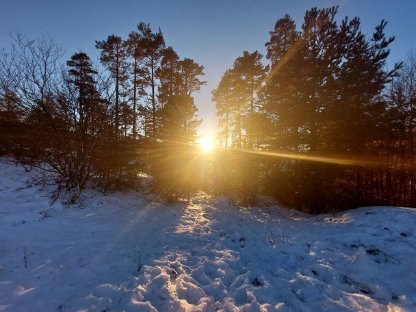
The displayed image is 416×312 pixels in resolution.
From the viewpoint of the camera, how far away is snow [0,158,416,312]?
396 centimetres

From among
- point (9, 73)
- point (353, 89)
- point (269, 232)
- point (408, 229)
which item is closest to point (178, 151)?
point (269, 232)

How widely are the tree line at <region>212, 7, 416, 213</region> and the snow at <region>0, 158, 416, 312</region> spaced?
2801 mm

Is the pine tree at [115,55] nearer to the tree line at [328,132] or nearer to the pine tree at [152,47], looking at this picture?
the pine tree at [152,47]

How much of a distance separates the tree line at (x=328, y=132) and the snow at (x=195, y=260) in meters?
2.80

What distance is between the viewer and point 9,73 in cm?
928

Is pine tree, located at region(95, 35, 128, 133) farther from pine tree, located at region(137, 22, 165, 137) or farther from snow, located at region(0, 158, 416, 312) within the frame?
snow, located at region(0, 158, 416, 312)

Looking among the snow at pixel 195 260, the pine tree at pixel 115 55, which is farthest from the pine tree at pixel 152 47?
the snow at pixel 195 260

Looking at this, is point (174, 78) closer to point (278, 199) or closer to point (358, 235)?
point (278, 199)

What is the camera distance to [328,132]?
11180 mm

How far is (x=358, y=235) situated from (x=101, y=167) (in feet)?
35.5

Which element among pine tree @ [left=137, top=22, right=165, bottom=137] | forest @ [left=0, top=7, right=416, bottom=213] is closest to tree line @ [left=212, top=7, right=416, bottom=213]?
forest @ [left=0, top=7, right=416, bottom=213]

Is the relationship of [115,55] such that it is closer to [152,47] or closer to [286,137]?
[152,47]

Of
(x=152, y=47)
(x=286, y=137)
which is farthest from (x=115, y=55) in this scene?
(x=286, y=137)

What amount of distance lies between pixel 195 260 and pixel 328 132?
9087 mm
